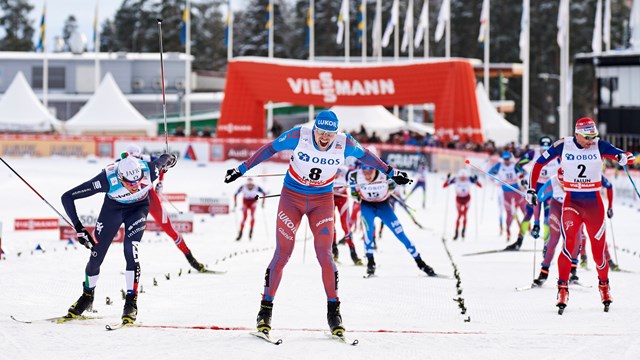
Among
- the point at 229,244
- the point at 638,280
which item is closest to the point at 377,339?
the point at 638,280

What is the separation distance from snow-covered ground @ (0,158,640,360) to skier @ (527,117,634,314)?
49 cm

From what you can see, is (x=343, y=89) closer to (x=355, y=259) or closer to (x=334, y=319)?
(x=355, y=259)

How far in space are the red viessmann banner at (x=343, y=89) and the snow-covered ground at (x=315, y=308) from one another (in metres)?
22.0

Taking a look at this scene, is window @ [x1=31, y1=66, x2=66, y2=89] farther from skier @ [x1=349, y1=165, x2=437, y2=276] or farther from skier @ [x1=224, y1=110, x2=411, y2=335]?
skier @ [x1=224, y1=110, x2=411, y2=335]

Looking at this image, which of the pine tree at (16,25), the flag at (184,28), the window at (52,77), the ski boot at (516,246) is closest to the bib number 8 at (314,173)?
the ski boot at (516,246)

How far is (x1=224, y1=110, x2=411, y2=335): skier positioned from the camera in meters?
9.95

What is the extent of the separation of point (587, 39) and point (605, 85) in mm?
39136

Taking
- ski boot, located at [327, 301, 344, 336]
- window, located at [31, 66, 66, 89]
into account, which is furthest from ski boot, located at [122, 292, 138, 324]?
window, located at [31, 66, 66, 89]

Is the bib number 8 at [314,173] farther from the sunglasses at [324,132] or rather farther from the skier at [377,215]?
the skier at [377,215]

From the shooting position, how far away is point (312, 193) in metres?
10.1

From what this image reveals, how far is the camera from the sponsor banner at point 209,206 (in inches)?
1182

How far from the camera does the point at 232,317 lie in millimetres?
11180

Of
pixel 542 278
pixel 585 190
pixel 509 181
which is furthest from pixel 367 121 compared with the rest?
pixel 585 190

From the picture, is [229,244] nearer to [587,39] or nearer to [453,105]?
[453,105]
